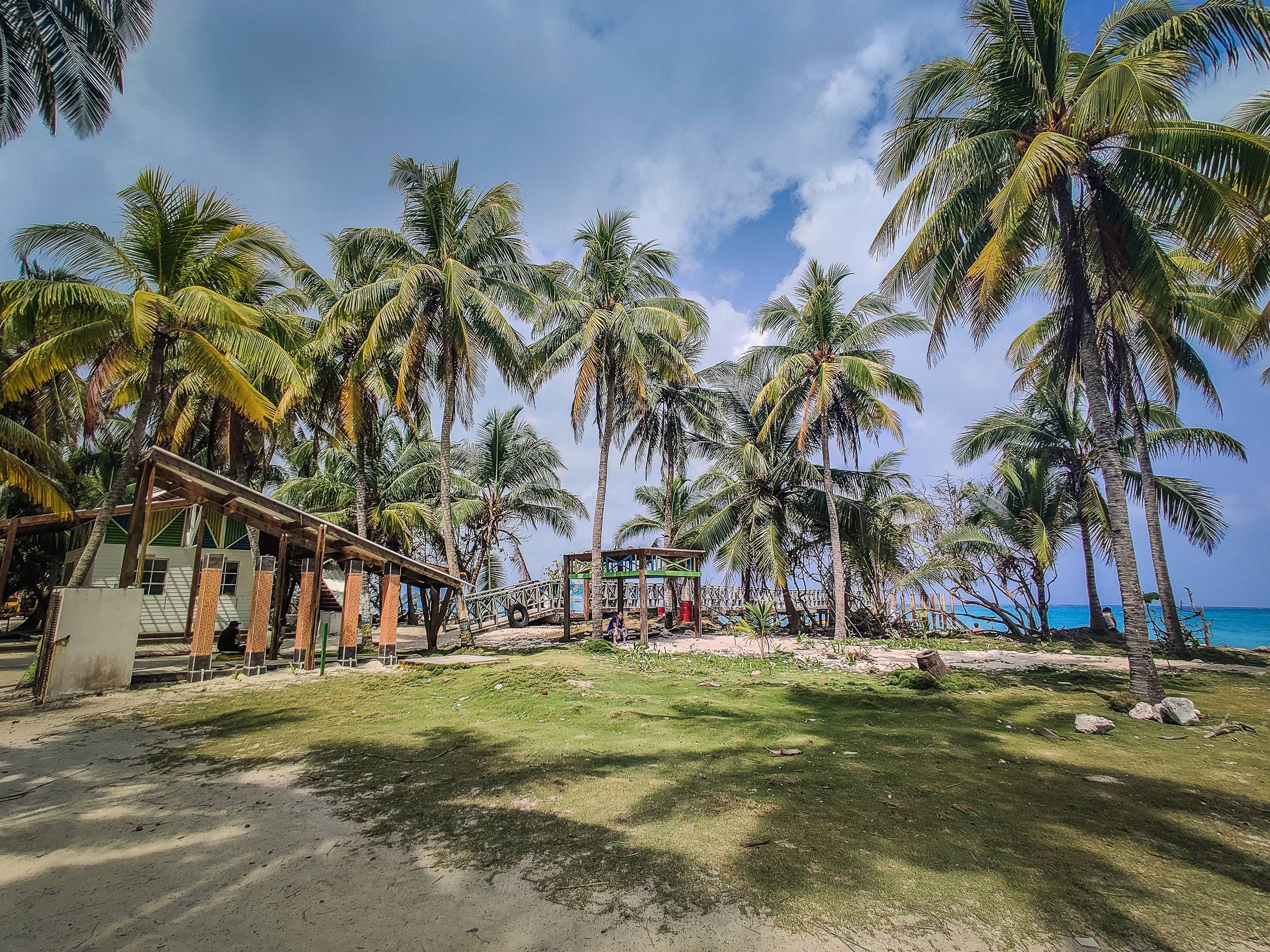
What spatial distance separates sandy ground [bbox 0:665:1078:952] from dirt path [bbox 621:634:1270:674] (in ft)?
38.3

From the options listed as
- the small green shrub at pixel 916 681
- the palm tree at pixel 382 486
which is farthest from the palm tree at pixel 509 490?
the small green shrub at pixel 916 681

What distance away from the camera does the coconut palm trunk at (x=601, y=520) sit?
1794 centimetres

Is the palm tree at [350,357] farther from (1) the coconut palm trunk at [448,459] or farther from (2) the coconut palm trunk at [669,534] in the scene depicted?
(2) the coconut palm trunk at [669,534]

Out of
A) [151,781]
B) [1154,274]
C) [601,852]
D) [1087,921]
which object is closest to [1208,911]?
[1087,921]

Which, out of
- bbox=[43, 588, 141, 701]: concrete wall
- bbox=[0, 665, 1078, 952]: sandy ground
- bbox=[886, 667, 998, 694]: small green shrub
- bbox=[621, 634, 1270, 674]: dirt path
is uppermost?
bbox=[43, 588, 141, 701]: concrete wall

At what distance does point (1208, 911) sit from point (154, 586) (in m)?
24.4

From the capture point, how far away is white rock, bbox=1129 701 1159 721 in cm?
743

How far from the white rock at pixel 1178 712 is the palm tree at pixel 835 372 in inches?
430

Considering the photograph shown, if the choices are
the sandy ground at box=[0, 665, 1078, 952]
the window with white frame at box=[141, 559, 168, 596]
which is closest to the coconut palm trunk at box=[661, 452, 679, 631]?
the window with white frame at box=[141, 559, 168, 596]

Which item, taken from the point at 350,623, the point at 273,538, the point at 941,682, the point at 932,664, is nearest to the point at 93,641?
the point at 350,623

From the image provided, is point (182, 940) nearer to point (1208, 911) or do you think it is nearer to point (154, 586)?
point (1208, 911)

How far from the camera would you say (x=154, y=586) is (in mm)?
18562

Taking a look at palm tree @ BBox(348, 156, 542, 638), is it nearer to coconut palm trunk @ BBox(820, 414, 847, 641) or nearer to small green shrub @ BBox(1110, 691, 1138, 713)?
coconut palm trunk @ BBox(820, 414, 847, 641)

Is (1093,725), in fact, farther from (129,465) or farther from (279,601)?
(129,465)
